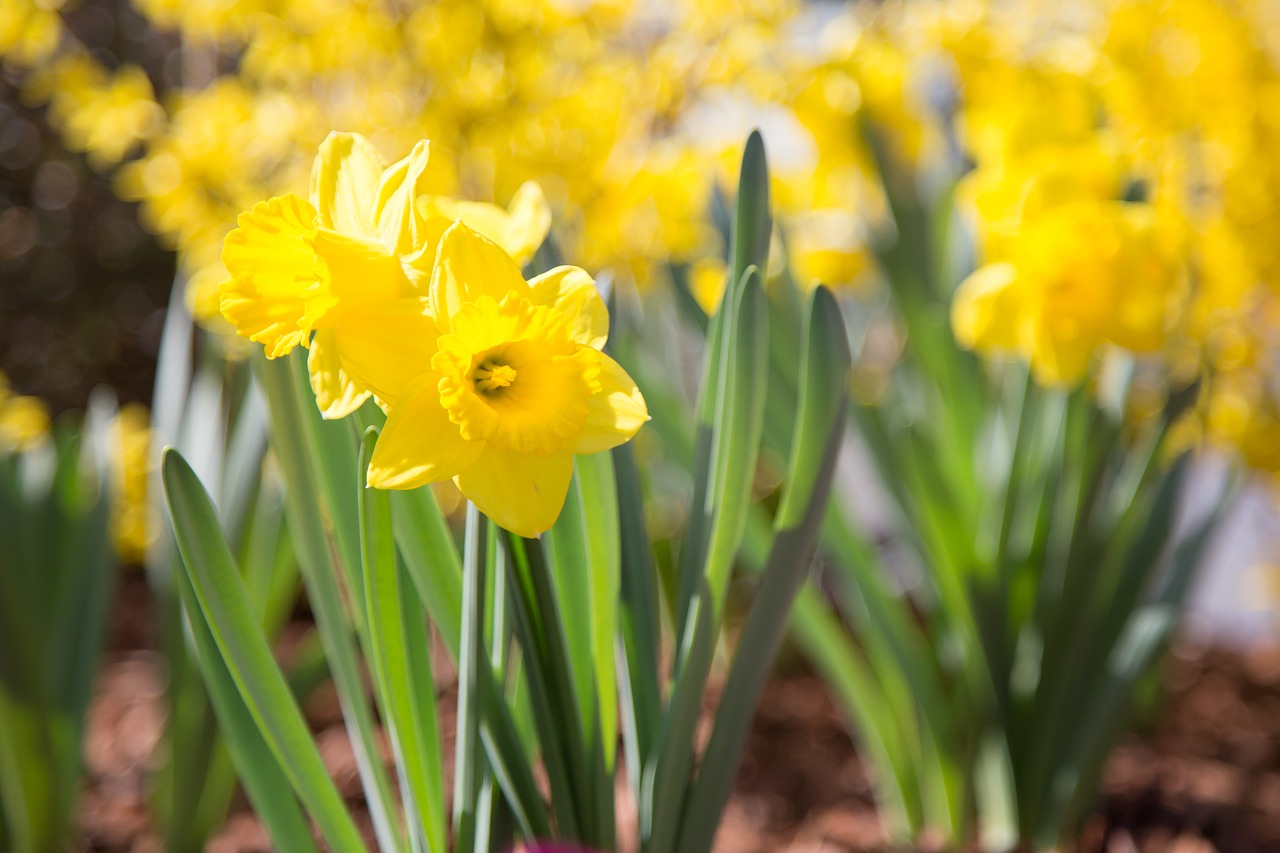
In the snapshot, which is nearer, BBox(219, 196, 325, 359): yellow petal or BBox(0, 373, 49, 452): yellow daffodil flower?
BBox(219, 196, 325, 359): yellow petal

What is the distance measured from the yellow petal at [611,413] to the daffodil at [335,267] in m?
0.10

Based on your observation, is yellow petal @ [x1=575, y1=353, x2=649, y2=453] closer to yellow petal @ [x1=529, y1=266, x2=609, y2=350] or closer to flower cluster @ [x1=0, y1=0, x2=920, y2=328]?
yellow petal @ [x1=529, y1=266, x2=609, y2=350]

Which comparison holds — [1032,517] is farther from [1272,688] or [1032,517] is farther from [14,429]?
→ [14,429]

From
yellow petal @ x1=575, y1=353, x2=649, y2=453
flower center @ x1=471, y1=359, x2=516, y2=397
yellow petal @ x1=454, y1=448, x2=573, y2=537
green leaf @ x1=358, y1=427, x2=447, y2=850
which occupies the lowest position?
green leaf @ x1=358, y1=427, x2=447, y2=850

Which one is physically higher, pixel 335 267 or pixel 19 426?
pixel 335 267

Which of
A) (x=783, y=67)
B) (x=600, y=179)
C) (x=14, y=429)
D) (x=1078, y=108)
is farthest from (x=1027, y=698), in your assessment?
(x=14, y=429)

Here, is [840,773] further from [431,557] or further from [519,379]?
[519,379]

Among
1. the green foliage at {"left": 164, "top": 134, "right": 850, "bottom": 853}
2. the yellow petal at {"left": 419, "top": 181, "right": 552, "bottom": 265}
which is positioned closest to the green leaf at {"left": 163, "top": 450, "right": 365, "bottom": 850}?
the green foliage at {"left": 164, "top": 134, "right": 850, "bottom": 853}

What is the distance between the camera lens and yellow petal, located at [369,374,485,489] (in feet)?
1.36

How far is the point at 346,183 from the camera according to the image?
0.49 meters

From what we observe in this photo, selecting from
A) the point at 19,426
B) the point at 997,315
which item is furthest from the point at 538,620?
the point at 19,426

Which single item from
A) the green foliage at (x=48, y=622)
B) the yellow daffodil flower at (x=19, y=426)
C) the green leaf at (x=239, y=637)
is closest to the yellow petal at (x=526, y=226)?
the green leaf at (x=239, y=637)

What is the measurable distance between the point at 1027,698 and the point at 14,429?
Answer: 1.37m

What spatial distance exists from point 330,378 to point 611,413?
0.13 m
